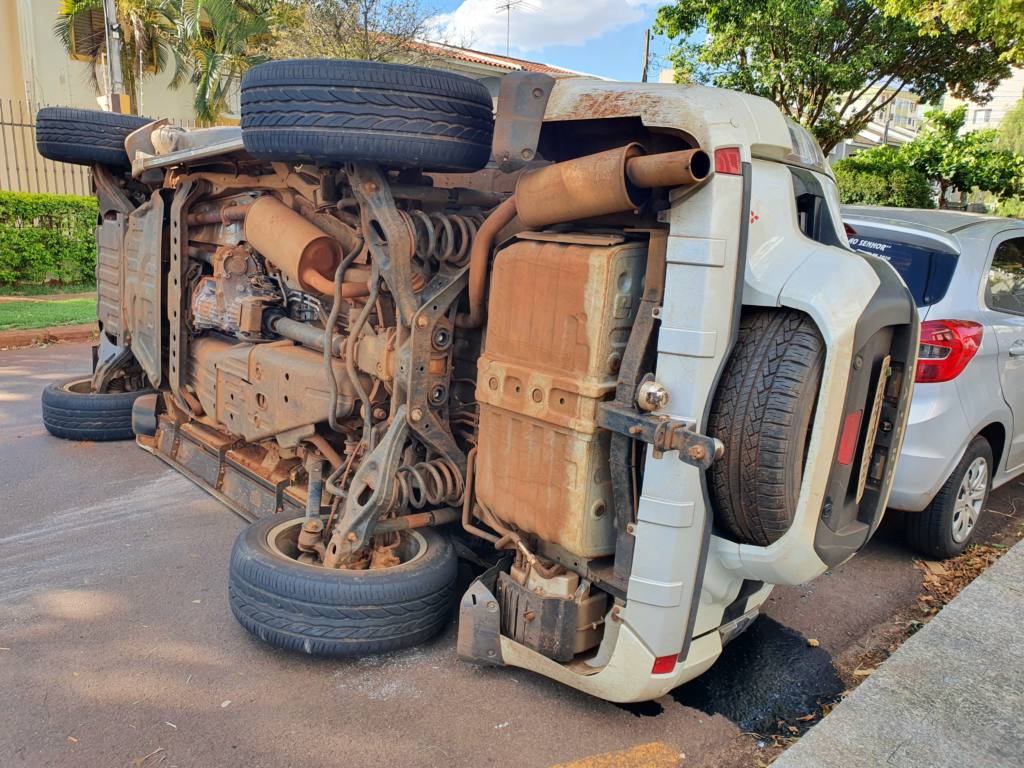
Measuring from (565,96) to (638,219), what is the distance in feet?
1.56

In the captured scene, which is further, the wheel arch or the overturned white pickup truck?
the wheel arch

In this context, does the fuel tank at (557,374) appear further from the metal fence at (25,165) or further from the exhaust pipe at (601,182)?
the metal fence at (25,165)

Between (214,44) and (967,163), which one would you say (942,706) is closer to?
(967,163)

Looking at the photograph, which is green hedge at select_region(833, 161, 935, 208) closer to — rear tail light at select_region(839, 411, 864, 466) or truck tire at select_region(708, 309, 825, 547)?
rear tail light at select_region(839, 411, 864, 466)

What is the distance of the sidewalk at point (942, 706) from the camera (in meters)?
2.52

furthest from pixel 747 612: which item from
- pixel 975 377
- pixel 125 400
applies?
pixel 125 400

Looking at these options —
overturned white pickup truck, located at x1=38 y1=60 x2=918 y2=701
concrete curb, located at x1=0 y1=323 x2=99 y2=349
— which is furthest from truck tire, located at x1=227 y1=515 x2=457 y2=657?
concrete curb, located at x1=0 y1=323 x2=99 y2=349

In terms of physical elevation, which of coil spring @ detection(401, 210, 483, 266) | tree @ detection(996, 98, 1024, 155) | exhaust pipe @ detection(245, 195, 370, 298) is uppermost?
tree @ detection(996, 98, 1024, 155)

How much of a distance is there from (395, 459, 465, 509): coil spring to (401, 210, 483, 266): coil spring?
87 centimetres

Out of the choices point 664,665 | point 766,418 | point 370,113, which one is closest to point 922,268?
point 766,418

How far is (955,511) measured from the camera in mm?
4480

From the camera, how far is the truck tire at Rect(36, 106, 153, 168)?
18.9 ft

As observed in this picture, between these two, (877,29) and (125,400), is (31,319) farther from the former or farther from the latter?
(877,29)

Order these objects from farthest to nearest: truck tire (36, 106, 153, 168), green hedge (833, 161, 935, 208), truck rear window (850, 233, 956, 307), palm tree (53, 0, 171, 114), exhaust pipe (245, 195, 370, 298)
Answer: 1. palm tree (53, 0, 171, 114)
2. green hedge (833, 161, 935, 208)
3. truck tire (36, 106, 153, 168)
4. truck rear window (850, 233, 956, 307)
5. exhaust pipe (245, 195, 370, 298)
